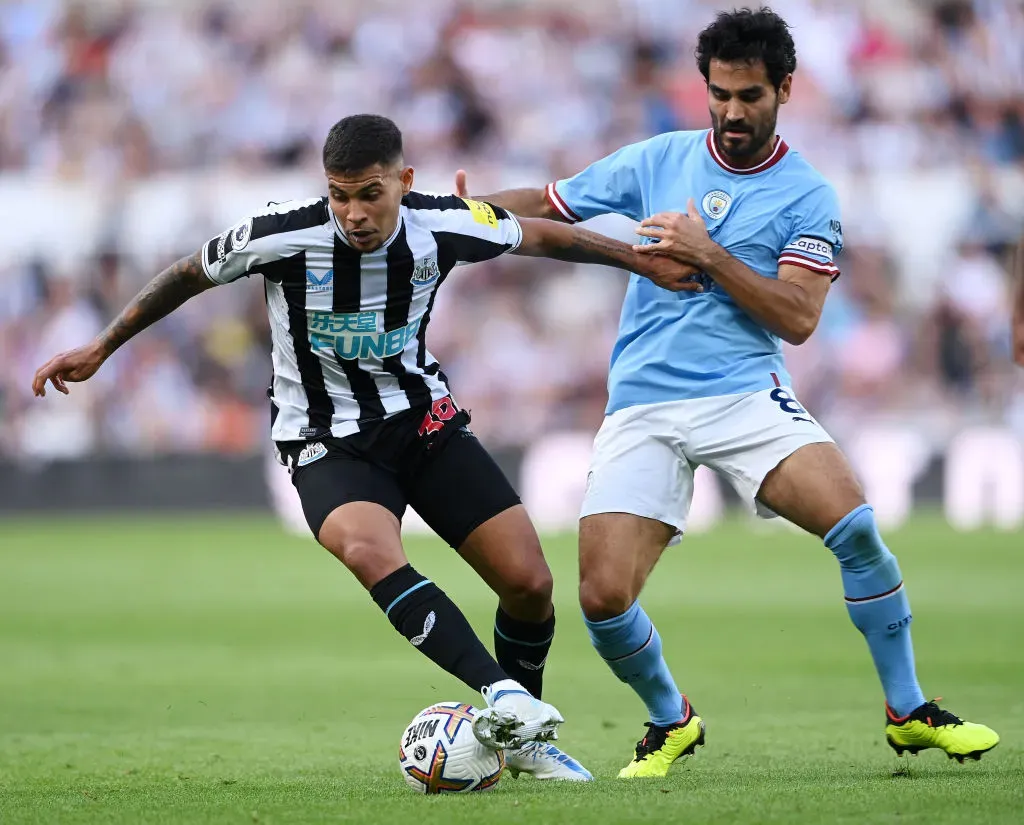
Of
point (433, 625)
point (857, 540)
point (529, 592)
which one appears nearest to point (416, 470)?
point (529, 592)

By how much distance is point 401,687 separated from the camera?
849 cm

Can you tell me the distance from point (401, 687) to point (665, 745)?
2.93 metres

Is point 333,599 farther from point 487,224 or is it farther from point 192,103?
point 192,103

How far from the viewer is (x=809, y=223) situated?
586 centimetres

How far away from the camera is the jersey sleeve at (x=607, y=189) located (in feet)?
20.3

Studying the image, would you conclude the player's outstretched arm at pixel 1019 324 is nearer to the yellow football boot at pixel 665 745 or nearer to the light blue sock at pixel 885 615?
the light blue sock at pixel 885 615

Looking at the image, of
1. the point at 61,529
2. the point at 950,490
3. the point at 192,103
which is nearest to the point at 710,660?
the point at 950,490

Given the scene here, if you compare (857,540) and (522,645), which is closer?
(857,540)

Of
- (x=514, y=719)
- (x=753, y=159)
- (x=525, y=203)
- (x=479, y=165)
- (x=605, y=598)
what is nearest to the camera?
(x=514, y=719)

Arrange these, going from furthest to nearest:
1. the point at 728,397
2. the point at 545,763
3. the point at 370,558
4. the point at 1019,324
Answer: the point at 1019,324 < the point at 728,397 < the point at 545,763 < the point at 370,558

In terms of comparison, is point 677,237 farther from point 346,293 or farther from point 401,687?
point 401,687

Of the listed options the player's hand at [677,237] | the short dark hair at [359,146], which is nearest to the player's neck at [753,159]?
the player's hand at [677,237]

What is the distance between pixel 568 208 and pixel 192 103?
47.8ft

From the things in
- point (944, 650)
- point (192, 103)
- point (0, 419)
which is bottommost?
point (944, 650)
